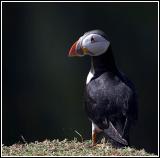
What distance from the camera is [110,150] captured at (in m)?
7.59

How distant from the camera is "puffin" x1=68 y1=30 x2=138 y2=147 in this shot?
312 inches

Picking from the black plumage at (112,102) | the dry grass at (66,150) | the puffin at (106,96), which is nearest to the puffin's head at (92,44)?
the puffin at (106,96)

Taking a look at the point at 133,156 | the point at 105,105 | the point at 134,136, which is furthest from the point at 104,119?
the point at 134,136

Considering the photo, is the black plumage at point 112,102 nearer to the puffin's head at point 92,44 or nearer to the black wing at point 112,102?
the black wing at point 112,102

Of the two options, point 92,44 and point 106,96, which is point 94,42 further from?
point 106,96

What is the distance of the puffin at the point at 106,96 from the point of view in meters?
7.91

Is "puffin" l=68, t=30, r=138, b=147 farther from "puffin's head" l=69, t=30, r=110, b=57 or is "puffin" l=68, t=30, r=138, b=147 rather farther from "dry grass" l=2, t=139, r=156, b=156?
"dry grass" l=2, t=139, r=156, b=156

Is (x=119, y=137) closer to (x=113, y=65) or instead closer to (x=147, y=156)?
(x=147, y=156)

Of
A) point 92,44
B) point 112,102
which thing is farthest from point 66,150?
point 92,44

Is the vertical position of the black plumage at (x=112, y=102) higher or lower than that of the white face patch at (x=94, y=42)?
lower

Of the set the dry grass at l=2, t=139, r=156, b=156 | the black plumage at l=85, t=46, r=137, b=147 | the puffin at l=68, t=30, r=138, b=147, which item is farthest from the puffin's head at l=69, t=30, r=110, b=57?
the dry grass at l=2, t=139, r=156, b=156

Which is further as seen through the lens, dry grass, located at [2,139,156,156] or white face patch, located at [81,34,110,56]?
white face patch, located at [81,34,110,56]

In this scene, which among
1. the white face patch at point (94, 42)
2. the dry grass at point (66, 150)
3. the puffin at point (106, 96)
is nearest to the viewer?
the dry grass at point (66, 150)

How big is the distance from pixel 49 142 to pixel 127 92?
0.88 m
